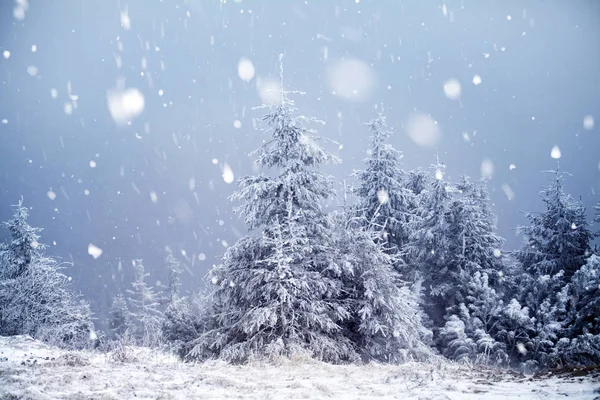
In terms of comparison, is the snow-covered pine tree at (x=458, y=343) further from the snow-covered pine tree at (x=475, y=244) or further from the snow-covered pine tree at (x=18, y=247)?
the snow-covered pine tree at (x=18, y=247)

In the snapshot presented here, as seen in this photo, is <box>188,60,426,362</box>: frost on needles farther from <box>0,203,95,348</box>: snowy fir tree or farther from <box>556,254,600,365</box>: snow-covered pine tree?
<box>0,203,95,348</box>: snowy fir tree

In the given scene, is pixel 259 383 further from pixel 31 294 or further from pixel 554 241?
pixel 554 241

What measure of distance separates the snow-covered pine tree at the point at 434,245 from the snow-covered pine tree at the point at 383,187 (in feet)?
2.96

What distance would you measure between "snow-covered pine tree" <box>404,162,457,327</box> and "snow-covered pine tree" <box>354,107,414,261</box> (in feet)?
2.96

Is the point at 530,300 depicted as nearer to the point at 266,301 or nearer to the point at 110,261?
the point at 266,301

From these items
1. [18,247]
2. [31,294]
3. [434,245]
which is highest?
[434,245]

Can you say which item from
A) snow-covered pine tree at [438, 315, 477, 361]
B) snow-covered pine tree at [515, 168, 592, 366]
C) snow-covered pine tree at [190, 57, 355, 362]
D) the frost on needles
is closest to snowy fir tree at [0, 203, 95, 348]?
snow-covered pine tree at [190, 57, 355, 362]

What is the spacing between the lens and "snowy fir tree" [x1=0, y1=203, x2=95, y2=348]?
20.9m

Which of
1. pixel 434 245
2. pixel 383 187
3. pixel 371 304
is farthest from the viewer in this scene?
pixel 434 245

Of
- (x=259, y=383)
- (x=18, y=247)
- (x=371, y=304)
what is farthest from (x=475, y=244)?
(x=18, y=247)

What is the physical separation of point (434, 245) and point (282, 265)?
13.4 metres

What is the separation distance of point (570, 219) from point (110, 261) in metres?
189

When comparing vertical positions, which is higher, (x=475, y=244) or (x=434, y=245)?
(x=475, y=244)

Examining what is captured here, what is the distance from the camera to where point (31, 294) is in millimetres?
21906
